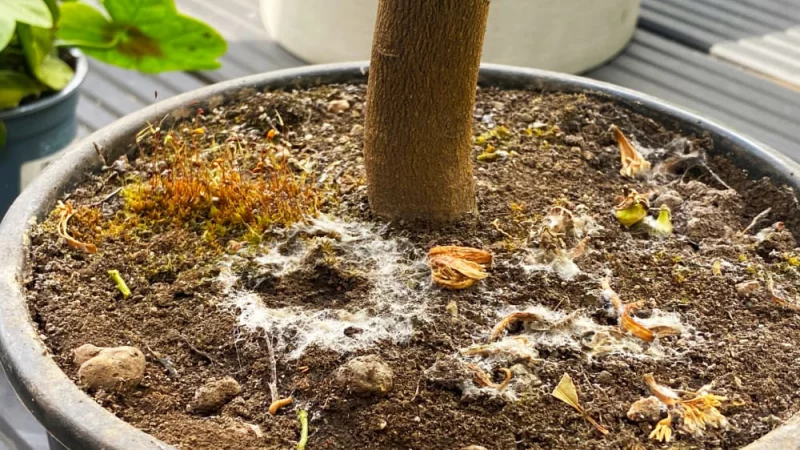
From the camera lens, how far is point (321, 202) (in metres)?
1.10

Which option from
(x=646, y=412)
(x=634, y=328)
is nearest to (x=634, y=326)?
(x=634, y=328)

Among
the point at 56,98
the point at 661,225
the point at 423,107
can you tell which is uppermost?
the point at 423,107

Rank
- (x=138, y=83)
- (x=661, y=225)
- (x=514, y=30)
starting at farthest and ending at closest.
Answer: (x=138, y=83)
(x=514, y=30)
(x=661, y=225)

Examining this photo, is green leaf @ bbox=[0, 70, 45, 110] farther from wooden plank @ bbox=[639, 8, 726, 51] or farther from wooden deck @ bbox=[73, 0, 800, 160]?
wooden plank @ bbox=[639, 8, 726, 51]

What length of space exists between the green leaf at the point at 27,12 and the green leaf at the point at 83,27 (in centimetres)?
16

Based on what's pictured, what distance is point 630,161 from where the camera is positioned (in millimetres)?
1192

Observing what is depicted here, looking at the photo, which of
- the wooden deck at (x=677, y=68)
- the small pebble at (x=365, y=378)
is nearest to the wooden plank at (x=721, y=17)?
the wooden deck at (x=677, y=68)

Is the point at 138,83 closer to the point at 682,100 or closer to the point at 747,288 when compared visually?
the point at 682,100

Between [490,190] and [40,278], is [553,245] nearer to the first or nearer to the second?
[490,190]

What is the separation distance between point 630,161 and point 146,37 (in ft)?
2.64

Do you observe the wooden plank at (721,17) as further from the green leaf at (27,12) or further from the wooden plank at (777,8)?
the green leaf at (27,12)

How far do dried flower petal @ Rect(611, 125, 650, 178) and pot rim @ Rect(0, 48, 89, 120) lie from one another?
3.56ft

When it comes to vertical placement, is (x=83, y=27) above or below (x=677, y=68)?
above

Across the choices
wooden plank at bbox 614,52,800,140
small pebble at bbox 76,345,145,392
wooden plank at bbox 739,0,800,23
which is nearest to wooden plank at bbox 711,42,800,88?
wooden plank at bbox 614,52,800,140
